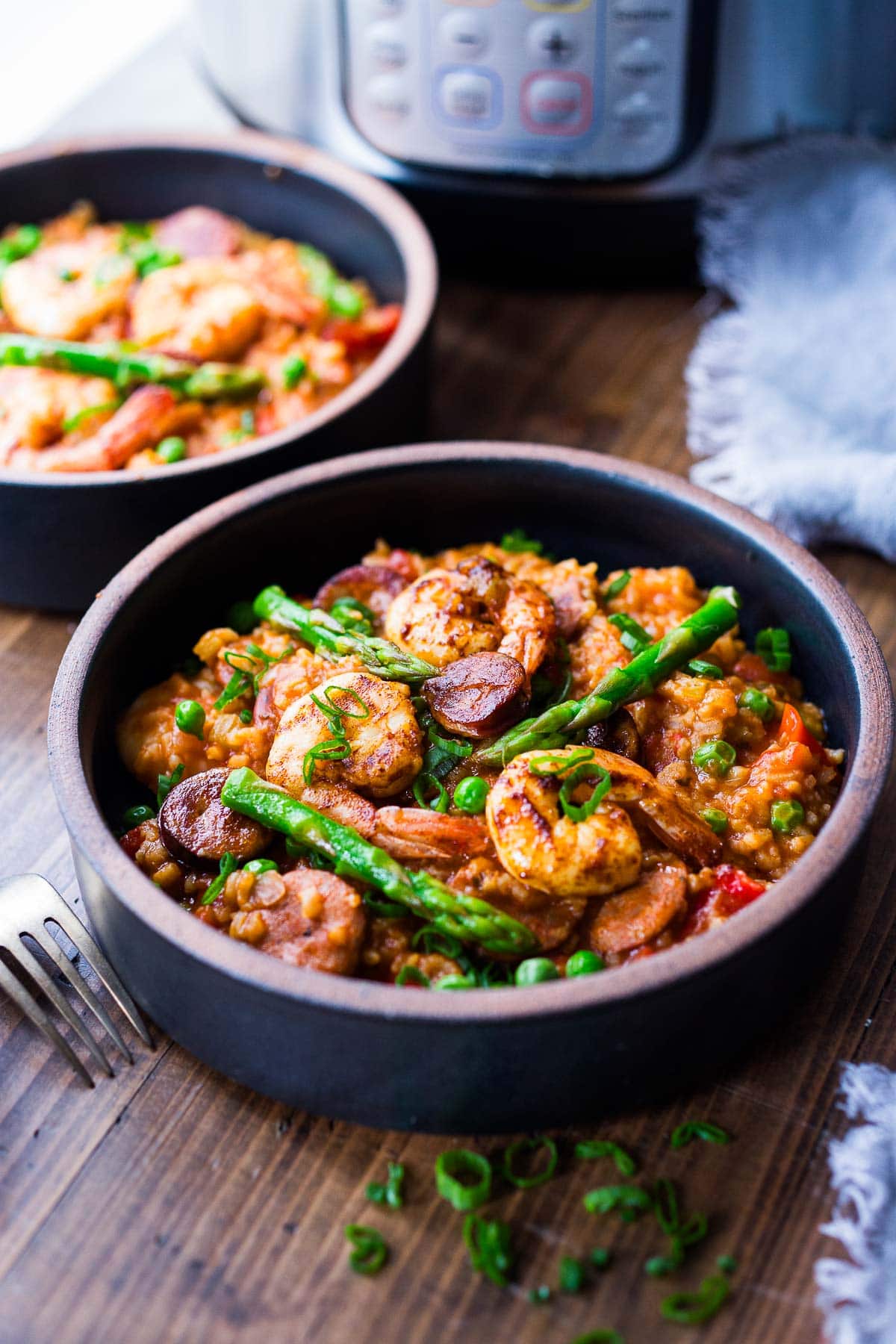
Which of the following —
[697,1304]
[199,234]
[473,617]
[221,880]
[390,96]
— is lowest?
[697,1304]

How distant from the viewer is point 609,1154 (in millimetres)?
2213

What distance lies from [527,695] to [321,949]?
0.67m

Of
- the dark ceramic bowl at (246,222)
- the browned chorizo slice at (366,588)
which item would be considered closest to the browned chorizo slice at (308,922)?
the browned chorizo slice at (366,588)

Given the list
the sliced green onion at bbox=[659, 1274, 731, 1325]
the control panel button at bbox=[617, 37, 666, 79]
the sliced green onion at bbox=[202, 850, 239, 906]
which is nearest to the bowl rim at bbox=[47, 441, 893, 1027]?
the sliced green onion at bbox=[202, 850, 239, 906]

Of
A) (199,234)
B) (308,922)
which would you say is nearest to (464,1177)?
(308,922)

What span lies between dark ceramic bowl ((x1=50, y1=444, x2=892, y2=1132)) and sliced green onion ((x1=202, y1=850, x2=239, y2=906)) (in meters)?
0.19

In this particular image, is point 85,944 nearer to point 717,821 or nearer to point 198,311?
point 717,821

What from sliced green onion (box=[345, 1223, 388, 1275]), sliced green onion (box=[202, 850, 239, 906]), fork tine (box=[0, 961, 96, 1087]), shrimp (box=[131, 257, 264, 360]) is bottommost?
sliced green onion (box=[345, 1223, 388, 1275])

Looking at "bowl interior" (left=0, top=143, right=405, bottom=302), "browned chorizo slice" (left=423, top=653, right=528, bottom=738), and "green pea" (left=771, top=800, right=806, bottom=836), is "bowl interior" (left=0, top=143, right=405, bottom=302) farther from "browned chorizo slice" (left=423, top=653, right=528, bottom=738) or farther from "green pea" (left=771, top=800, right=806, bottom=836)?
"green pea" (left=771, top=800, right=806, bottom=836)

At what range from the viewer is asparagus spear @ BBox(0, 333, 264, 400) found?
355 cm

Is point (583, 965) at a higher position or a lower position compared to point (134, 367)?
lower

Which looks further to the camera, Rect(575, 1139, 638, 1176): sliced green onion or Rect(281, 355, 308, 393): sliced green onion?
Rect(281, 355, 308, 393): sliced green onion

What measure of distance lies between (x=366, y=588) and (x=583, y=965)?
1.11m

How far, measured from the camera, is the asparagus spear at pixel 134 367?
11.6ft
